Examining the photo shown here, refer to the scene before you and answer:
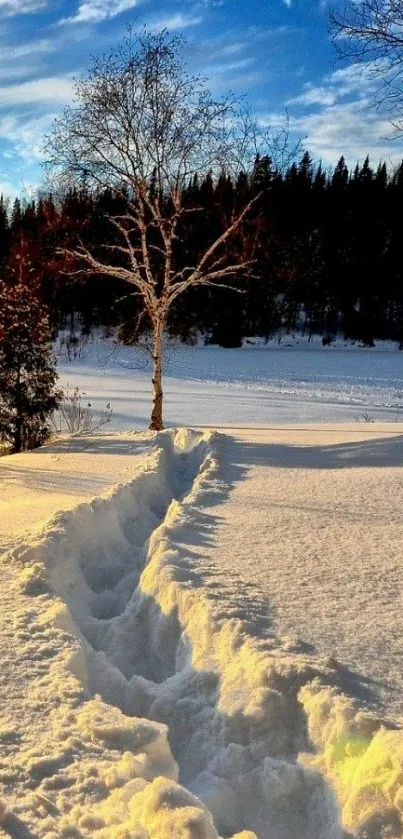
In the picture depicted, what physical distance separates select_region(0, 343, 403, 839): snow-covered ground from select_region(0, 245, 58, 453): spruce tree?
463cm

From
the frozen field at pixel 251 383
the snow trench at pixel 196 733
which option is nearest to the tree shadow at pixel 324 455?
the snow trench at pixel 196 733

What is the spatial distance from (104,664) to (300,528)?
7.16 feet

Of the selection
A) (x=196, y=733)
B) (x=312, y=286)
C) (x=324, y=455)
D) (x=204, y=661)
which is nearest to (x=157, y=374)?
(x=324, y=455)

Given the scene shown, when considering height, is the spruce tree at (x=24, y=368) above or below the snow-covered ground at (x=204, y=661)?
above

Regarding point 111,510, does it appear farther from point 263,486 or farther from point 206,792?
point 206,792

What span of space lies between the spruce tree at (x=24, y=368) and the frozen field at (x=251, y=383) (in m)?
3.71

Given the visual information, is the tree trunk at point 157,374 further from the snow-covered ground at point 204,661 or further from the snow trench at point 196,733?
the snow trench at point 196,733

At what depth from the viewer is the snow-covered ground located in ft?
6.95

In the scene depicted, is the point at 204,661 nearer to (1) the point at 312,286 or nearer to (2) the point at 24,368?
(2) the point at 24,368

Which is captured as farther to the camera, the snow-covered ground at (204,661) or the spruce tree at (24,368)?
the spruce tree at (24,368)

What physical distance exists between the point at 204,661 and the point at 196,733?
1.34 feet

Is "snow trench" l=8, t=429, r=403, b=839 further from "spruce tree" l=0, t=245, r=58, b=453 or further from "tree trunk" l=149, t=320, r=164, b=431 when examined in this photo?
"tree trunk" l=149, t=320, r=164, b=431

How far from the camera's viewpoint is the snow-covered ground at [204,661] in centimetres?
212

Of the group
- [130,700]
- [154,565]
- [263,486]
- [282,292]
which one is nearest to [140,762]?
[130,700]
